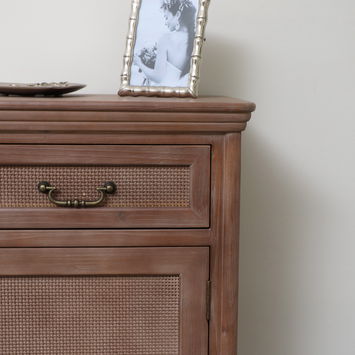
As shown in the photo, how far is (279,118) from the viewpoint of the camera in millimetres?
1768

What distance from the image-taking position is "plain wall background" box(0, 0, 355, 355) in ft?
5.55

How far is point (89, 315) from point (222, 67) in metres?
0.82

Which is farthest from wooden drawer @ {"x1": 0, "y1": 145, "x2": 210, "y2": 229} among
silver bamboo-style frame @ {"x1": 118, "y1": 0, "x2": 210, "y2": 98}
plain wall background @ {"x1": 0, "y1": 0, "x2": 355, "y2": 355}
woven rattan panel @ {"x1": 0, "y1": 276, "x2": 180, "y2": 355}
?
plain wall background @ {"x1": 0, "y1": 0, "x2": 355, "y2": 355}

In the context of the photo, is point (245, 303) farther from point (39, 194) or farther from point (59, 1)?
point (59, 1)

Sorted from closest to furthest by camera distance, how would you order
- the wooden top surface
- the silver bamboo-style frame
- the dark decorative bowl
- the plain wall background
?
the wooden top surface
the dark decorative bowl
the silver bamboo-style frame
the plain wall background

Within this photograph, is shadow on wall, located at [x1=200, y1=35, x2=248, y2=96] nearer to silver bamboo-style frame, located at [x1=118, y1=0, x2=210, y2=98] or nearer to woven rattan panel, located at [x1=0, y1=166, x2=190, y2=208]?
silver bamboo-style frame, located at [x1=118, y1=0, x2=210, y2=98]

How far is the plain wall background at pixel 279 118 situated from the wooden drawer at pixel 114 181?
53 cm

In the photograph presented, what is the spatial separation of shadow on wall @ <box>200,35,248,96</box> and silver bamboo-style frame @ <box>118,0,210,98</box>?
281 mm

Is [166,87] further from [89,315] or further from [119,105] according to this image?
[89,315]

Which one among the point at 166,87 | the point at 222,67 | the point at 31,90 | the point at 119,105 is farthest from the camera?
the point at 222,67

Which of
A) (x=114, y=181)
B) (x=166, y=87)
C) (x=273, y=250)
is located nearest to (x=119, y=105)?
(x=114, y=181)

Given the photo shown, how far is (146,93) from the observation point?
4.69ft

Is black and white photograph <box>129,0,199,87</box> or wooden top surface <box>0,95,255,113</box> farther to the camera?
black and white photograph <box>129,0,199,87</box>

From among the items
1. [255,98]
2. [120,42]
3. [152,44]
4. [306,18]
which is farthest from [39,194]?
[306,18]
